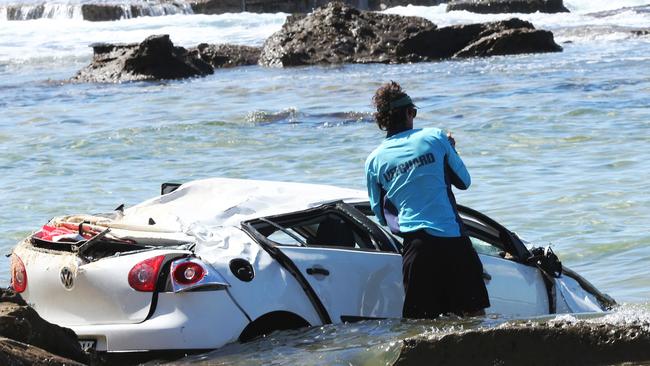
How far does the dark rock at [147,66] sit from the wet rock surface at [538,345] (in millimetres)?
24793

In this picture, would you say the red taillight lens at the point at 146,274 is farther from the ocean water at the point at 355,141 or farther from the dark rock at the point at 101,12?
the dark rock at the point at 101,12

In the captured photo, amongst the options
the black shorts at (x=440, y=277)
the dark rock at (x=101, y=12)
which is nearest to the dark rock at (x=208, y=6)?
the dark rock at (x=101, y=12)

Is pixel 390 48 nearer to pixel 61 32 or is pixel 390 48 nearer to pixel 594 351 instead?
pixel 61 32

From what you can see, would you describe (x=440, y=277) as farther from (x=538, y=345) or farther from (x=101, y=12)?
(x=101, y=12)

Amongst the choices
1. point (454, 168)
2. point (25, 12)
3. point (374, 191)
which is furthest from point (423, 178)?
point (25, 12)

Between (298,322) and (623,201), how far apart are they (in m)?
7.76

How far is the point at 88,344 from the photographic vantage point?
6.52 m

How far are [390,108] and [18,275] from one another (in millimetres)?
2208

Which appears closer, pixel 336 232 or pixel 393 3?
pixel 336 232

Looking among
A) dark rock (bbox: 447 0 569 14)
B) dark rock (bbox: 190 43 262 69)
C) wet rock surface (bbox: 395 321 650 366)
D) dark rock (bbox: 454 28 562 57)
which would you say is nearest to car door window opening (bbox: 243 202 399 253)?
wet rock surface (bbox: 395 321 650 366)

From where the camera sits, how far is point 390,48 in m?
32.6

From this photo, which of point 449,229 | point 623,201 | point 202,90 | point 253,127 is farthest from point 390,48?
point 449,229

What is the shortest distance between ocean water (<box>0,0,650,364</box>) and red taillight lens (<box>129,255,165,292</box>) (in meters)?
0.45

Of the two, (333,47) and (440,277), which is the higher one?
(440,277)
